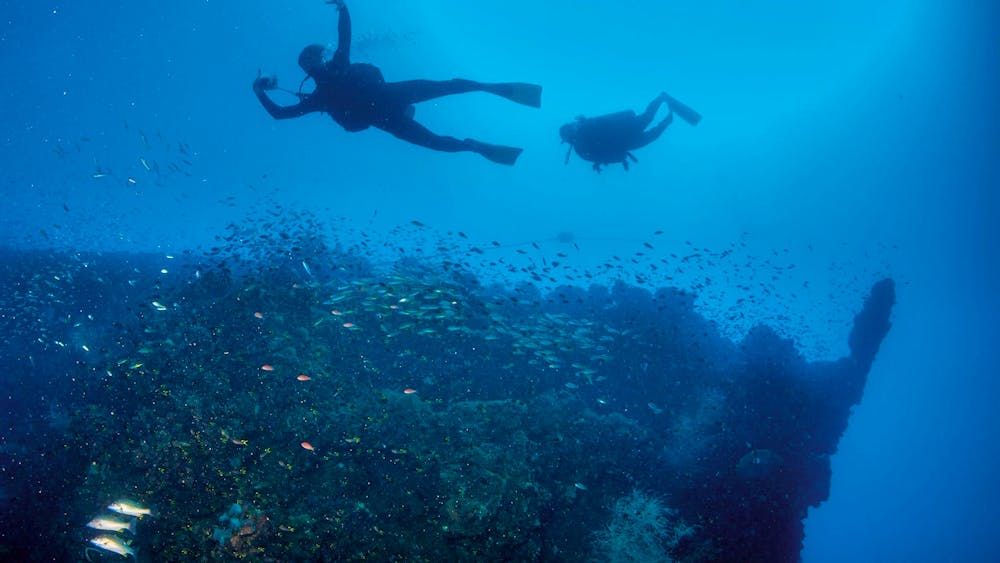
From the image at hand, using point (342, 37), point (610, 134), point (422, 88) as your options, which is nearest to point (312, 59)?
point (342, 37)

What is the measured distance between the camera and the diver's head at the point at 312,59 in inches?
243

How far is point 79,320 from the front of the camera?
18.0m

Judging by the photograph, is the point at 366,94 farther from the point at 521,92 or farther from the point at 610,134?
the point at 610,134

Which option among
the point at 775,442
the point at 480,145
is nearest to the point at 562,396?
the point at 775,442

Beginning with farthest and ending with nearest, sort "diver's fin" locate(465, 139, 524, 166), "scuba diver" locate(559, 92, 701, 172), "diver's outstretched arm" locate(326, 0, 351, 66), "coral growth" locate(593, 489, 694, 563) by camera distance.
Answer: "scuba diver" locate(559, 92, 701, 172) → "coral growth" locate(593, 489, 694, 563) → "diver's fin" locate(465, 139, 524, 166) → "diver's outstretched arm" locate(326, 0, 351, 66)

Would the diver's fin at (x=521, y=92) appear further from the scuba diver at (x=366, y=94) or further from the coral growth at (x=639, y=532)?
the coral growth at (x=639, y=532)

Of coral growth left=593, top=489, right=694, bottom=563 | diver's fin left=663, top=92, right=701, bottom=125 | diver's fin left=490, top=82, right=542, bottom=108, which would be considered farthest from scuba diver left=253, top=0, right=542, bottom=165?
coral growth left=593, top=489, right=694, bottom=563

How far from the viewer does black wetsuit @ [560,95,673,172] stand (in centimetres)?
1023

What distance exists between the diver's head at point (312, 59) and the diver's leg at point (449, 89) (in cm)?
98

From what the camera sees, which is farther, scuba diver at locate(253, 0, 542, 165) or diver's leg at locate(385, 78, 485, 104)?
diver's leg at locate(385, 78, 485, 104)

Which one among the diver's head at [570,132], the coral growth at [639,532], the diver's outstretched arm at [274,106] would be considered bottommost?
the coral growth at [639,532]

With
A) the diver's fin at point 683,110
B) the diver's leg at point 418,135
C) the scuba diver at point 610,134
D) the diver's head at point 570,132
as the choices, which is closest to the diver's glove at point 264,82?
the diver's leg at point 418,135

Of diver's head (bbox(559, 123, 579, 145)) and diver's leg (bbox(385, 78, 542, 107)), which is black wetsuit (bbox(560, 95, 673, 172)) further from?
diver's leg (bbox(385, 78, 542, 107))

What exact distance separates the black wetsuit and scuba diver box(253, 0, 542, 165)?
4.01 metres
